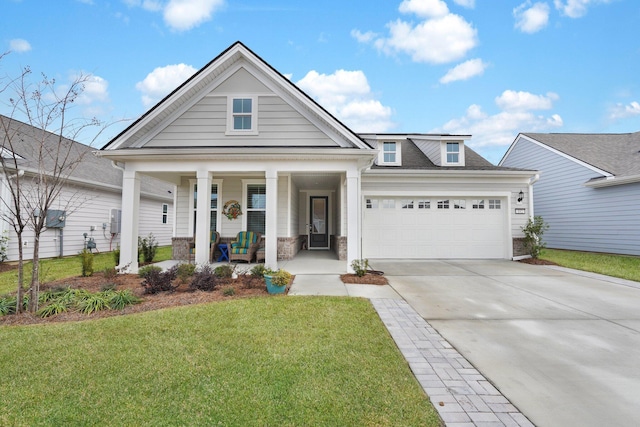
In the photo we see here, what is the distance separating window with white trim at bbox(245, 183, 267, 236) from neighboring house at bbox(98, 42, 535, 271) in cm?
4

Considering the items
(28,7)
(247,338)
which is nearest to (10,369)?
(247,338)

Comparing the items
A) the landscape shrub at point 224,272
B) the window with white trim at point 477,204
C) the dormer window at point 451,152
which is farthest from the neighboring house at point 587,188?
the landscape shrub at point 224,272

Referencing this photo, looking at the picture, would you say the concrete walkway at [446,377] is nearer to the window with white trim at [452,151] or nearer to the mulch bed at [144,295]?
the mulch bed at [144,295]

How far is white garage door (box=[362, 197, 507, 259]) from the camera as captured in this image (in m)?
11.0

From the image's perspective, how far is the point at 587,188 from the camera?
1298cm

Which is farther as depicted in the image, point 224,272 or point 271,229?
point 271,229

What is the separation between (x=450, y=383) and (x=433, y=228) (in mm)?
9167

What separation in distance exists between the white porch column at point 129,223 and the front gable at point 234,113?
1.31 m

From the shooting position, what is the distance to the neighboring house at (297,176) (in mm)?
7895

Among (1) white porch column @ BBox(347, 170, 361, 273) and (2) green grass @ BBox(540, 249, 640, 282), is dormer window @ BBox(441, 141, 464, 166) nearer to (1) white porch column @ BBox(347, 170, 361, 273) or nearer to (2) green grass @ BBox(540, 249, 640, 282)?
(2) green grass @ BBox(540, 249, 640, 282)

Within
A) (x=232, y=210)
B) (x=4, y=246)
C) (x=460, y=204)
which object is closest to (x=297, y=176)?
(x=232, y=210)

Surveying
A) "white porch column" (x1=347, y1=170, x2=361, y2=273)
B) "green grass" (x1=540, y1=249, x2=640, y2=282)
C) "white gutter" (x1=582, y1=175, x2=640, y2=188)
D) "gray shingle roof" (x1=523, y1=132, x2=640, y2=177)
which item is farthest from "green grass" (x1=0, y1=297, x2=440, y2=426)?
"gray shingle roof" (x1=523, y1=132, x2=640, y2=177)

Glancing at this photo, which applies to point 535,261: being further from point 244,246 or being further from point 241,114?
point 241,114

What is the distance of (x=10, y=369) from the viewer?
9.17 feet
